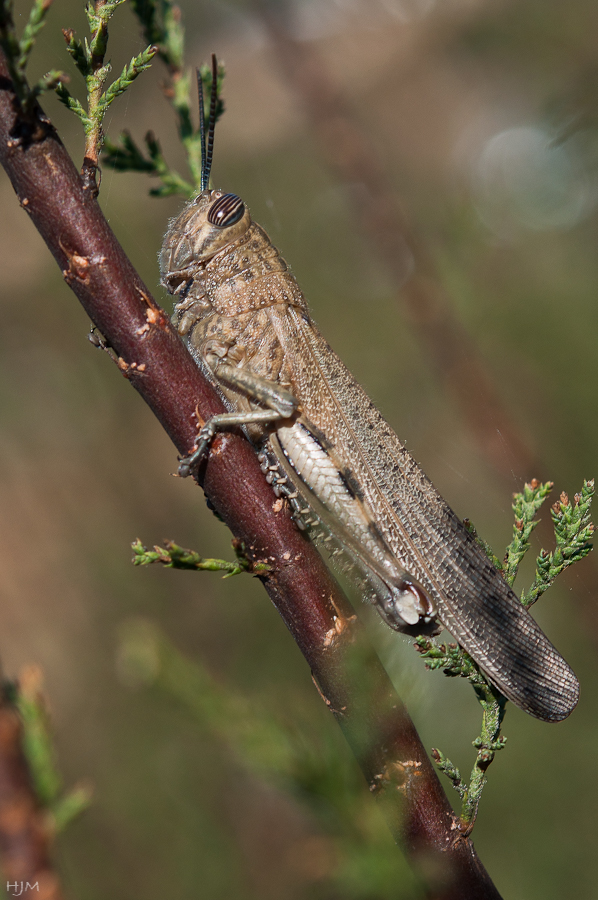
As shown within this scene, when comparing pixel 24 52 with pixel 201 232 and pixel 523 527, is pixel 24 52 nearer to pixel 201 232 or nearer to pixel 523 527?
pixel 201 232

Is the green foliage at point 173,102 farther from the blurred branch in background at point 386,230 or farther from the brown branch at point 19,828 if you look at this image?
the brown branch at point 19,828

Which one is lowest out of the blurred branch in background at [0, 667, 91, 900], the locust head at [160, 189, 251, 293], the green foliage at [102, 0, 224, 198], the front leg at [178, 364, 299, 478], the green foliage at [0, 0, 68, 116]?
the blurred branch in background at [0, 667, 91, 900]

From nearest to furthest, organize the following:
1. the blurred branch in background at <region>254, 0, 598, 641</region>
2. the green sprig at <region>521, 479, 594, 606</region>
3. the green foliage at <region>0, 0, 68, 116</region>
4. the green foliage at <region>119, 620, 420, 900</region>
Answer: the green foliage at <region>119, 620, 420, 900</region>, the green foliage at <region>0, 0, 68, 116</region>, the green sprig at <region>521, 479, 594, 606</region>, the blurred branch in background at <region>254, 0, 598, 641</region>

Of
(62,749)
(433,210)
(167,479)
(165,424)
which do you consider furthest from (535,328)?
(62,749)

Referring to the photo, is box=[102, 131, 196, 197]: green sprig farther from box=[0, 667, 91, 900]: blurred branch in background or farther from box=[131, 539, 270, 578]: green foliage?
box=[0, 667, 91, 900]: blurred branch in background

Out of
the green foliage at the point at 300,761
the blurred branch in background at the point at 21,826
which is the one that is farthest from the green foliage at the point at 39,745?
the green foliage at the point at 300,761

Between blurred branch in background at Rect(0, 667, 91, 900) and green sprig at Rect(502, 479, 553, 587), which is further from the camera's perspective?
green sprig at Rect(502, 479, 553, 587)

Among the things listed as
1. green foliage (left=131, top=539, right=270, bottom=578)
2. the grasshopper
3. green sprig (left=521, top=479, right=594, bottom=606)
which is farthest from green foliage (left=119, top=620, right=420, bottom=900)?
the grasshopper

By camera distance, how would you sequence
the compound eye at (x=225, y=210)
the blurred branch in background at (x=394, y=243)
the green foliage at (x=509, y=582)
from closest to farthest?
the green foliage at (x=509, y=582) < the compound eye at (x=225, y=210) < the blurred branch in background at (x=394, y=243)
